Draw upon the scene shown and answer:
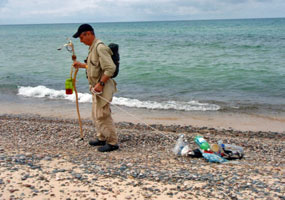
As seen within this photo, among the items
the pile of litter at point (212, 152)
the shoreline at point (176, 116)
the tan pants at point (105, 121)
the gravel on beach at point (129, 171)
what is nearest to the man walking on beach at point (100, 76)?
the tan pants at point (105, 121)

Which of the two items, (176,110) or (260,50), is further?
(260,50)

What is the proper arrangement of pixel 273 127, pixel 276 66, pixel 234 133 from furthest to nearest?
1. pixel 276 66
2. pixel 273 127
3. pixel 234 133

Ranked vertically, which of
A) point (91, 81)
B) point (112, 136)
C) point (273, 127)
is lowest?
point (273, 127)

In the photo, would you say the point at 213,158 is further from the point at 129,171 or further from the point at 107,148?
the point at 107,148

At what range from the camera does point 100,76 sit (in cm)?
585

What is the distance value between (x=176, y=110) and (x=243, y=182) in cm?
708

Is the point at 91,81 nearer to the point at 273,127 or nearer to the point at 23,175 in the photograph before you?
the point at 23,175

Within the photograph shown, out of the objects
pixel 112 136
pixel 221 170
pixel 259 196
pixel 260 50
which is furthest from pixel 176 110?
pixel 260 50

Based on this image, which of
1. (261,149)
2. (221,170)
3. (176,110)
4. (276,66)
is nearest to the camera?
(221,170)

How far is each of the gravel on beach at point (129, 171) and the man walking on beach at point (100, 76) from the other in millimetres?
433

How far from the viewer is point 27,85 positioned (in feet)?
55.3

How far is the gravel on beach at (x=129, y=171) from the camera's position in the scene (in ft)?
14.1

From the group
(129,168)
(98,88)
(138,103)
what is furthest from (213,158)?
(138,103)

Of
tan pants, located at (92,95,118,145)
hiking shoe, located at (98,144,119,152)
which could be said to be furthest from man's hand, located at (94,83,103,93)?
hiking shoe, located at (98,144,119,152)
